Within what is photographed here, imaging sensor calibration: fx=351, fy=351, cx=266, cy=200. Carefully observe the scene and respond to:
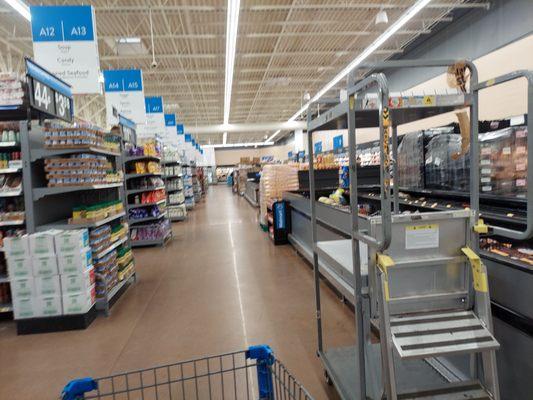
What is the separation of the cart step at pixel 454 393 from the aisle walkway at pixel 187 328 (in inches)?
36.0

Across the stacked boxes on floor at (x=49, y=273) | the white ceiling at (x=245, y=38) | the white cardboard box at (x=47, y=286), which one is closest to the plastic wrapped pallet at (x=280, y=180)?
the white ceiling at (x=245, y=38)

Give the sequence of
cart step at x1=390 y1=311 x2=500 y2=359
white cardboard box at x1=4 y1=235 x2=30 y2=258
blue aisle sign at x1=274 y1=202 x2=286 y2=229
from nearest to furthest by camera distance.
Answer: cart step at x1=390 y1=311 x2=500 y2=359, white cardboard box at x1=4 y1=235 x2=30 y2=258, blue aisle sign at x1=274 y1=202 x2=286 y2=229

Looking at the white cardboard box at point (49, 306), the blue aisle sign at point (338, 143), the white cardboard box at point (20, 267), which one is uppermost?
the blue aisle sign at point (338, 143)

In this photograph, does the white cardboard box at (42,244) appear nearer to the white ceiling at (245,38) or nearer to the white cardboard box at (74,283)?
the white cardboard box at (74,283)

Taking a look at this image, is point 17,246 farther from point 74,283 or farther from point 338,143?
point 338,143

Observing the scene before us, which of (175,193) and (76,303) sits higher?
(175,193)

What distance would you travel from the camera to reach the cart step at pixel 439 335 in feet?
4.79

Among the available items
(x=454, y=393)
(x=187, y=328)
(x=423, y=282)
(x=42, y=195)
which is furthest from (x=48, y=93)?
(x=454, y=393)

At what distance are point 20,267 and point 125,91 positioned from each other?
237 inches

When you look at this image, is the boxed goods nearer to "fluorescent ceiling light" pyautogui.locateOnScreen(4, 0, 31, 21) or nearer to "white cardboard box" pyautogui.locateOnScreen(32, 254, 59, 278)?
"white cardboard box" pyautogui.locateOnScreen(32, 254, 59, 278)

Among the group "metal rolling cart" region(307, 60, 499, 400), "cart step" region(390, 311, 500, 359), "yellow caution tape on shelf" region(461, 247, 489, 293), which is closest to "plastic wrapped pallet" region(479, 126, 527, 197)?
"metal rolling cart" region(307, 60, 499, 400)

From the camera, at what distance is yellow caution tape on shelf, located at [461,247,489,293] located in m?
1.54

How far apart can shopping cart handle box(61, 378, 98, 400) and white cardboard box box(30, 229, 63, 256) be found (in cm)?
252

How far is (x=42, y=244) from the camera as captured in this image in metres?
3.43
